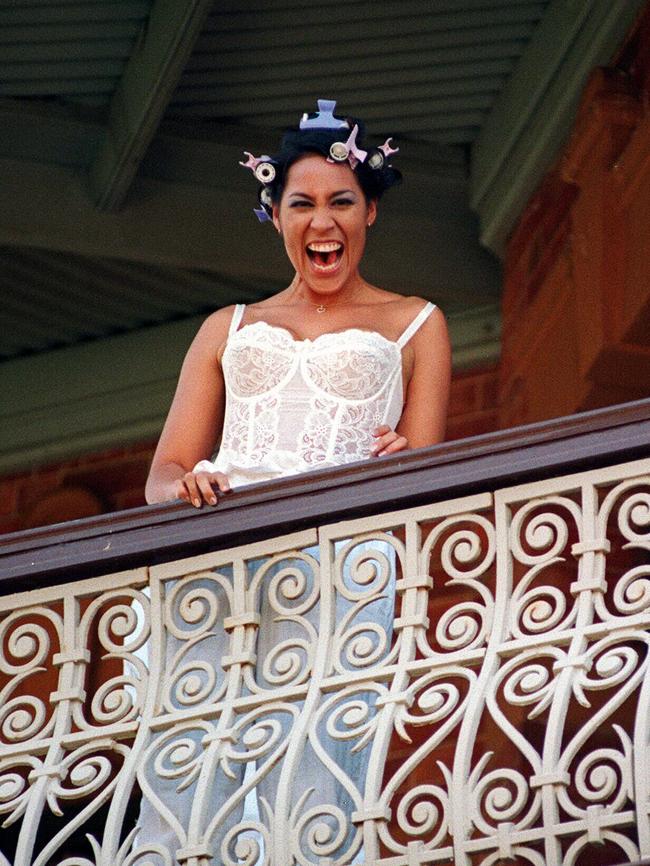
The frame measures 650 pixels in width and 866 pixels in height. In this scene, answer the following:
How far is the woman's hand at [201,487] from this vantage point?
220 inches

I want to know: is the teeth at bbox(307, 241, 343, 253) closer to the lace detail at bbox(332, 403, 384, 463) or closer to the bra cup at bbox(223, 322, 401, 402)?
the bra cup at bbox(223, 322, 401, 402)

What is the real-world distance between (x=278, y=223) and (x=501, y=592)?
1428mm

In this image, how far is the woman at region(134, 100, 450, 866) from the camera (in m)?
5.90

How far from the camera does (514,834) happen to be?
193 inches

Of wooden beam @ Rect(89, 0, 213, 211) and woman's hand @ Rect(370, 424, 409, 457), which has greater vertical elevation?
wooden beam @ Rect(89, 0, 213, 211)

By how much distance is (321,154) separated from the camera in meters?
6.23

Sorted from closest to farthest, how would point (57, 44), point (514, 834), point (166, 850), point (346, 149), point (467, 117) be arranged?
point (514, 834) → point (166, 850) → point (346, 149) → point (57, 44) → point (467, 117)

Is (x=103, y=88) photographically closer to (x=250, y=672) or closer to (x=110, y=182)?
(x=110, y=182)

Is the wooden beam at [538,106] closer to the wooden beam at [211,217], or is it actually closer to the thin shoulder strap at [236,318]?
the wooden beam at [211,217]

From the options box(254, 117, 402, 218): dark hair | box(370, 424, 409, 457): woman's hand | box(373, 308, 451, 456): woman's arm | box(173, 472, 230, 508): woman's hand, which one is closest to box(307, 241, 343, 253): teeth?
box(254, 117, 402, 218): dark hair

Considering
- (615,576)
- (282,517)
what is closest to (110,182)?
(615,576)

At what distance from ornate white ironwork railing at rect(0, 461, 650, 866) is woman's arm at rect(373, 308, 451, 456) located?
17.9 inches

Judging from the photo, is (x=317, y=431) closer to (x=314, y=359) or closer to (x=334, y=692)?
(x=314, y=359)

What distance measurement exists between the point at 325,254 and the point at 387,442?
697mm
